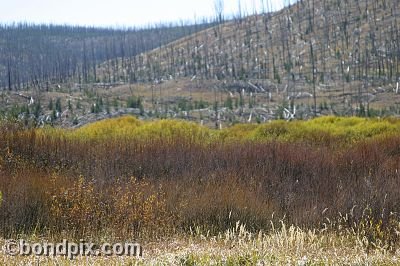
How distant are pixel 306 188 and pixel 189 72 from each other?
6712cm

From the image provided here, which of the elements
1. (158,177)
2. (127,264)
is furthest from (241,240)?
(158,177)

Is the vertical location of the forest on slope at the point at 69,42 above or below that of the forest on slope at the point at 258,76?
above

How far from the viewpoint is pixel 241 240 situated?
6.85m

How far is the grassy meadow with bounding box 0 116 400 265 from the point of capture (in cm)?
668

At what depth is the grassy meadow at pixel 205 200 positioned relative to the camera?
21.9 feet

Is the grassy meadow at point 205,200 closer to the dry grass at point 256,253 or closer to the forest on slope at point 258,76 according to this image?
the dry grass at point 256,253

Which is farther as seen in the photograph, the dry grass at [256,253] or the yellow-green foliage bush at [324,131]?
the yellow-green foliage bush at [324,131]

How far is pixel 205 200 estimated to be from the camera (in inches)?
339

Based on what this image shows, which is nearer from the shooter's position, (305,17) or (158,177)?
(158,177)

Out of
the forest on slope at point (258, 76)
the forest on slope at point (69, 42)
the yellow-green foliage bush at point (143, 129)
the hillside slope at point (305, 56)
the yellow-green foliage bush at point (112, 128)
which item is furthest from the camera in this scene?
the forest on slope at point (69, 42)

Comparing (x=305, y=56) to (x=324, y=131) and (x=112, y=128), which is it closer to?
(x=324, y=131)

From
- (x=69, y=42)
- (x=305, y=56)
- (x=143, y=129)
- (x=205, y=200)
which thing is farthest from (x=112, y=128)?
(x=69, y=42)

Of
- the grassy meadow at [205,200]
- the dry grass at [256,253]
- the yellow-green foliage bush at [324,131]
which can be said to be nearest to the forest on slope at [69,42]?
the yellow-green foliage bush at [324,131]

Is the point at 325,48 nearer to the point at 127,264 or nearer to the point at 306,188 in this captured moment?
the point at 306,188
